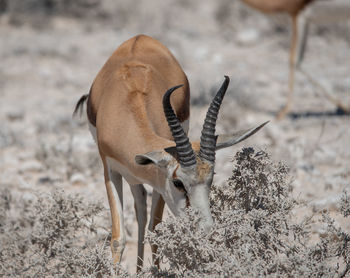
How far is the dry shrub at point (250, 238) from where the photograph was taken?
337 centimetres

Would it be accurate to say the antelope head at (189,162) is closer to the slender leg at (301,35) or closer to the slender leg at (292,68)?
the slender leg at (292,68)

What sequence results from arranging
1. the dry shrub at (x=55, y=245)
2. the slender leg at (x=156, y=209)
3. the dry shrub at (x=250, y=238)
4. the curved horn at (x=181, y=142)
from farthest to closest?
1. the slender leg at (x=156, y=209)
2. the dry shrub at (x=55, y=245)
3. the curved horn at (x=181, y=142)
4. the dry shrub at (x=250, y=238)

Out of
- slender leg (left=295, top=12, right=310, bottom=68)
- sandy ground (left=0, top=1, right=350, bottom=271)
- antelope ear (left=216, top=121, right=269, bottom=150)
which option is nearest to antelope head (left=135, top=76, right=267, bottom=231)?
antelope ear (left=216, top=121, right=269, bottom=150)

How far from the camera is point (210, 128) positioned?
3682 millimetres

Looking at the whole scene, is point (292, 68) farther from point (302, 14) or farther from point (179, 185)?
point (179, 185)

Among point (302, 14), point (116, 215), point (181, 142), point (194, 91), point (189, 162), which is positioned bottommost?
point (116, 215)

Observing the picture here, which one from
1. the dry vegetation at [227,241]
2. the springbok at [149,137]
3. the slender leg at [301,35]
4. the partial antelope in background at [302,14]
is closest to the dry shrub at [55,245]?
the dry vegetation at [227,241]

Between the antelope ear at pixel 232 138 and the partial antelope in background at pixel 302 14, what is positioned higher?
the partial antelope in background at pixel 302 14

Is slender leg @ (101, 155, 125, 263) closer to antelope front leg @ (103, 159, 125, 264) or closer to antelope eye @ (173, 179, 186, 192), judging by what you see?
antelope front leg @ (103, 159, 125, 264)

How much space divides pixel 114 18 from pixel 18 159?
9.42 meters

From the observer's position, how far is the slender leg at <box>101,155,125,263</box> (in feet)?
14.4

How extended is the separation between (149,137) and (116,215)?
0.80 meters

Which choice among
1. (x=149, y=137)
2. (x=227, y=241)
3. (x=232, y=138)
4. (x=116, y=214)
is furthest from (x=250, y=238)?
(x=116, y=214)

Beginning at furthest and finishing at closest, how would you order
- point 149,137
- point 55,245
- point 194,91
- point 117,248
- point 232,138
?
point 194,91, point 117,248, point 55,245, point 149,137, point 232,138
